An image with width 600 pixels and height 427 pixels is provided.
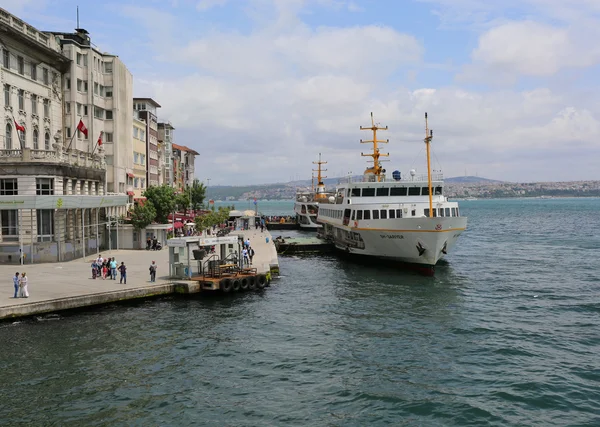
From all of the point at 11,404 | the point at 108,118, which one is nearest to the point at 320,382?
the point at 11,404

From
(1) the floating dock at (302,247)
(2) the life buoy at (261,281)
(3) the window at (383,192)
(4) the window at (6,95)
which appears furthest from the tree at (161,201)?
(2) the life buoy at (261,281)

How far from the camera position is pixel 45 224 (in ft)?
155

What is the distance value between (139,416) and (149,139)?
73159mm

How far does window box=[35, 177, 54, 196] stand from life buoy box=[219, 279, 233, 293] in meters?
19.3

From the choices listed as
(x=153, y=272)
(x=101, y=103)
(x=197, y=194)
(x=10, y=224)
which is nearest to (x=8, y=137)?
(x=10, y=224)

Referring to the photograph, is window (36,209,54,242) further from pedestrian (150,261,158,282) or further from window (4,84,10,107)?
pedestrian (150,261,158,282)

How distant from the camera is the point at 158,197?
64125 mm

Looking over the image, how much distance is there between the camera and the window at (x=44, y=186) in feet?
153

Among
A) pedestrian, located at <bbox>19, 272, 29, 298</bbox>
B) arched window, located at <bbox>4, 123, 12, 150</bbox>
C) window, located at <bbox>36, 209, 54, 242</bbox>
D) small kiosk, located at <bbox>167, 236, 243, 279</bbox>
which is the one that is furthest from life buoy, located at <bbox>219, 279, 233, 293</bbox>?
arched window, located at <bbox>4, 123, 12, 150</bbox>

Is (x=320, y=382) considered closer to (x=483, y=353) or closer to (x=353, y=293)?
(x=483, y=353)

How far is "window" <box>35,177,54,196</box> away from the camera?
153 feet

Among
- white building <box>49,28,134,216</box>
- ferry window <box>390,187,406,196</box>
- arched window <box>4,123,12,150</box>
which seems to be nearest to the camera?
arched window <box>4,123,12,150</box>

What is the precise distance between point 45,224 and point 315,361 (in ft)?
107

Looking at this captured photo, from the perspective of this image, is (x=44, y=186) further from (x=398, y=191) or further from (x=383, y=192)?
(x=398, y=191)
